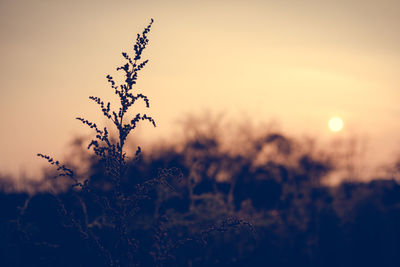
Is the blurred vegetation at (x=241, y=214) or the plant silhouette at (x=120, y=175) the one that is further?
the blurred vegetation at (x=241, y=214)

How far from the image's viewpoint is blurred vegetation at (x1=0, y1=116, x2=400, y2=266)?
11.0 m

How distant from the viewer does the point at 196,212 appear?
13.4 meters

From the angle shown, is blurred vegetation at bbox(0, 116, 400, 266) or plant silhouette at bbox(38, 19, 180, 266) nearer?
plant silhouette at bbox(38, 19, 180, 266)

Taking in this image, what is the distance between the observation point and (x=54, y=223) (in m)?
12.0

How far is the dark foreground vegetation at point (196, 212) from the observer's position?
5504 millimetres

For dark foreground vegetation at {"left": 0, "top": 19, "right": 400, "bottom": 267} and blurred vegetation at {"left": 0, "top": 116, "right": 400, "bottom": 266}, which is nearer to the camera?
dark foreground vegetation at {"left": 0, "top": 19, "right": 400, "bottom": 267}

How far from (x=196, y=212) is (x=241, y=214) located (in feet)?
6.34

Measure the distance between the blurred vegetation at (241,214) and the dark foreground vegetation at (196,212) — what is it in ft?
0.15

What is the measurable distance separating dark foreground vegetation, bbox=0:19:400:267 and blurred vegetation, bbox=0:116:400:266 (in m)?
0.05

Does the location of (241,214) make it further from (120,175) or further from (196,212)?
(120,175)

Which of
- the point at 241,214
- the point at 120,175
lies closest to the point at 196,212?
the point at 241,214

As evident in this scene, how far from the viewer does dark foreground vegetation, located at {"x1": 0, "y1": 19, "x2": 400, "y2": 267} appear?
18.1ft

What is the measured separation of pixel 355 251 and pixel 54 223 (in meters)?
14.7

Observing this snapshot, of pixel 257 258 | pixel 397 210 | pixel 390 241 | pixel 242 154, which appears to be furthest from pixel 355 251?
pixel 242 154
